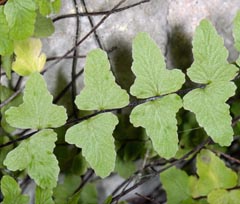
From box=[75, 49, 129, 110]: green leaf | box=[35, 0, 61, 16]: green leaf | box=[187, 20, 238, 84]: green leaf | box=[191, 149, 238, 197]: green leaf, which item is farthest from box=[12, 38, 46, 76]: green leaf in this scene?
box=[191, 149, 238, 197]: green leaf

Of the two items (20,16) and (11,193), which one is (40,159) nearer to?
(11,193)

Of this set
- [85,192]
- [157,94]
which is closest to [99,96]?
[157,94]

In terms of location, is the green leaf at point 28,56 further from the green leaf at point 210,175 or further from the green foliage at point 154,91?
the green leaf at point 210,175

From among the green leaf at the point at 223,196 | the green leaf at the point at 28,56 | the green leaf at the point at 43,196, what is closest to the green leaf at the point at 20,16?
the green leaf at the point at 28,56

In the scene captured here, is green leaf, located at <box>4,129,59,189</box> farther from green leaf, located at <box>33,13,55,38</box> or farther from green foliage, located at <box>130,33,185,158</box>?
green leaf, located at <box>33,13,55,38</box>

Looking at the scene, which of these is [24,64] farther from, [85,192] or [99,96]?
[85,192]

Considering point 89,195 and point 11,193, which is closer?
point 11,193

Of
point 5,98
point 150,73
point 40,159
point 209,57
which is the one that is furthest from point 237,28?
point 5,98
